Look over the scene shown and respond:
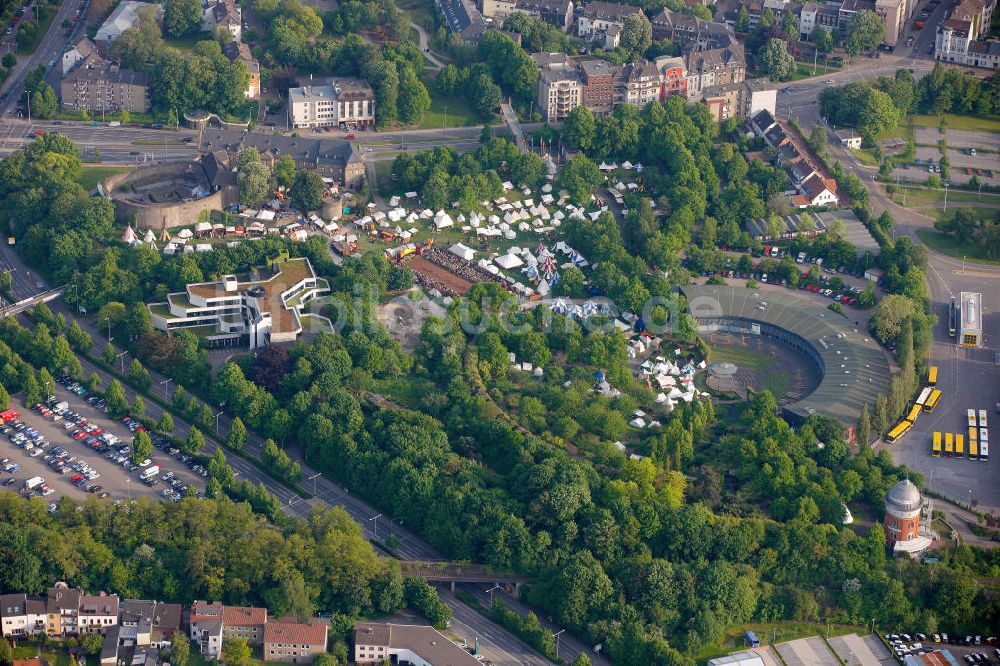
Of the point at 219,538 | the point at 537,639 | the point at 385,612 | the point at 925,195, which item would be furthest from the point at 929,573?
the point at 925,195

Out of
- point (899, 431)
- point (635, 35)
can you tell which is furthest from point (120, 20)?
point (899, 431)

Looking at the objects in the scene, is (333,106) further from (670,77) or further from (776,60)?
(776,60)

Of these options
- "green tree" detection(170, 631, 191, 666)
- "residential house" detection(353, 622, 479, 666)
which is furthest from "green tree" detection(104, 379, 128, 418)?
"residential house" detection(353, 622, 479, 666)

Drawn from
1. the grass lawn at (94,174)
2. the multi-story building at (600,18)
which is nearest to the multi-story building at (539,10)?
the multi-story building at (600,18)

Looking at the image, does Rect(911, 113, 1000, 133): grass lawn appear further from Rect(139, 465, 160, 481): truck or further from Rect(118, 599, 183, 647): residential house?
Rect(118, 599, 183, 647): residential house

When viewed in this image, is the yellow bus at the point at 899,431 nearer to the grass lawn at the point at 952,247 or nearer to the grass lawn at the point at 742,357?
the grass lawn at the point at 742,357
